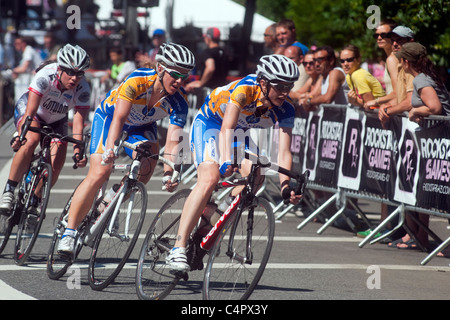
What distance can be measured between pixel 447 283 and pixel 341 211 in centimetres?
292

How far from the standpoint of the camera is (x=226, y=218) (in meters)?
6.33

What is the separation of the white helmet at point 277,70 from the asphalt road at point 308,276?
1.65 metres

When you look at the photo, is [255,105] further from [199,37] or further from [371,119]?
[199,37]

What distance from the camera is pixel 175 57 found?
22.7ft

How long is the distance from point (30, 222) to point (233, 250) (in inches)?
98.2

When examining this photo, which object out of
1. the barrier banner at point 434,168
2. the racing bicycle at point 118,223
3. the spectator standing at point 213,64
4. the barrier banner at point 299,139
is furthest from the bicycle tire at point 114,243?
the spectator standing at point 213,64

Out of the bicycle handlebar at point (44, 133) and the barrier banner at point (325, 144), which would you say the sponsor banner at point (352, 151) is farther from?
the bicycle handlebar at point (44, 133)

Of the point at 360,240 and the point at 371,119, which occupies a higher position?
the point at 371,119

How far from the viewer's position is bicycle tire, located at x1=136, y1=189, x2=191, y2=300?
6.57 meters

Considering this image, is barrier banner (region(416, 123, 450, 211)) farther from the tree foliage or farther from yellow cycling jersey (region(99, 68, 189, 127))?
yellow cycling jersey (region(99, 68, 189, 127))

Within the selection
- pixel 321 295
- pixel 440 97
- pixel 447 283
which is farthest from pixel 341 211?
pixel 321 295

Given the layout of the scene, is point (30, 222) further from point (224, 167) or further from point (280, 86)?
point (280, 86)

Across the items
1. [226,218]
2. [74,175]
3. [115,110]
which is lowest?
[74,175]

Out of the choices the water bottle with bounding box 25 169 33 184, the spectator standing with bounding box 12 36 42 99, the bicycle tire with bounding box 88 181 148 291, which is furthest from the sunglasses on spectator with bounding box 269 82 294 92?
the spectator standing with bounding box 12 36 42 99
